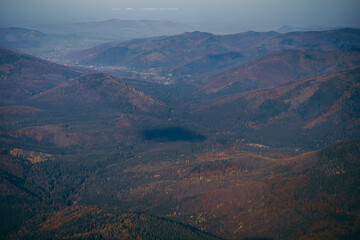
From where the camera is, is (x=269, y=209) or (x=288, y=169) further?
(x=288, y=169)

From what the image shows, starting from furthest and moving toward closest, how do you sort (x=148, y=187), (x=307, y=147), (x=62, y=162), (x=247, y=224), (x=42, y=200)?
(x=307, y=147)
(x=62, y=162)
(x=148, y=187)
(x=42, y=200)
(x=247, y=224)

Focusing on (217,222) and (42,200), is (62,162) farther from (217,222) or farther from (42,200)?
(217,222)

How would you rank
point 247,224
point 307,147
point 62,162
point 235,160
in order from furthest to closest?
point 307,147, point 62,162, point 235,160, point 247,224

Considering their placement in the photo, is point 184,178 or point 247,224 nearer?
point 247,224

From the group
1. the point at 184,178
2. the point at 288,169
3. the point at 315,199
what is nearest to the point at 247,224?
the point at 315,199

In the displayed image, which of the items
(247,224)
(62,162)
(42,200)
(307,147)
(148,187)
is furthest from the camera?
(307,147)

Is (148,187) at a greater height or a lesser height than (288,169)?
lesser

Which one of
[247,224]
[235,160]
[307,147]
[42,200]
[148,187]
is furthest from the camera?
[307,147]

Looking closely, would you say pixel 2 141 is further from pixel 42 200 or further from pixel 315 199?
pixel 315 199

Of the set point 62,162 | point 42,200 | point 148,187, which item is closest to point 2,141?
point 62,162
